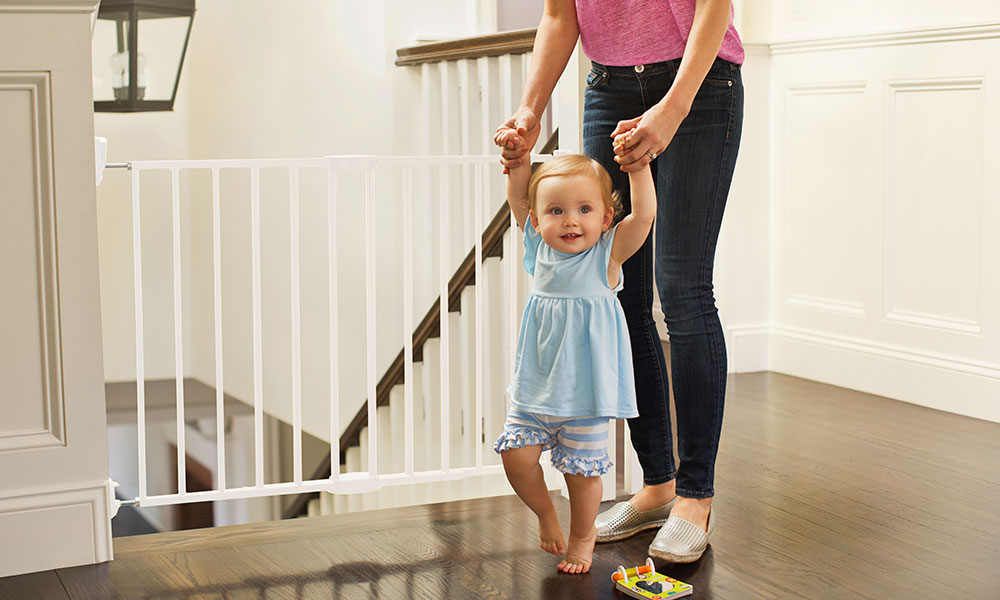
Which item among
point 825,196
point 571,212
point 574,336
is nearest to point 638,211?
point 571,212

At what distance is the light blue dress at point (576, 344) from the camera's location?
1.69m

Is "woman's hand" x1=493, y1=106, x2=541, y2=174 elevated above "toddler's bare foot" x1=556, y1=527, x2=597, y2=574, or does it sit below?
above

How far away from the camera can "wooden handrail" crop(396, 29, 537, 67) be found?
348 cm

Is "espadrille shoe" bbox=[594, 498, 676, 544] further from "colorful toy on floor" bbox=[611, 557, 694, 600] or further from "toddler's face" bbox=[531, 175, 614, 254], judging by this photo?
"toddler's face" bbox=[531, 175, 614, 254]

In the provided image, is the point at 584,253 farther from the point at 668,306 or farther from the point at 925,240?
the point at 925,240

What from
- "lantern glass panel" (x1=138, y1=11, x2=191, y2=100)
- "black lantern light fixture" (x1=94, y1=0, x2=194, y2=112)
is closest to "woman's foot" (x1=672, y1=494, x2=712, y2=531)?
"black lantern light fixture" (x1=94, y1=0, x2=194, y2=112)

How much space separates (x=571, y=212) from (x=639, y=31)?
363 millimetres

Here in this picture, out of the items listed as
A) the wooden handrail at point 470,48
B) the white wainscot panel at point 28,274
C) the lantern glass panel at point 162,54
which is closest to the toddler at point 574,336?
the white wainscot panel at point 28,274

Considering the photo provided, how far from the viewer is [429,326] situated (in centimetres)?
357

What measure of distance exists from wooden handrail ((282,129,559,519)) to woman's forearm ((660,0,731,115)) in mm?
674

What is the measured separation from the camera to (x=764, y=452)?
263 cm

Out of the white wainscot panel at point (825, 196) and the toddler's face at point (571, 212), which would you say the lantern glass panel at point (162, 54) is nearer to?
the white wainscot panel at point (825, 196)

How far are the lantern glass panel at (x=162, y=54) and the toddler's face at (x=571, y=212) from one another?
279 centimetres

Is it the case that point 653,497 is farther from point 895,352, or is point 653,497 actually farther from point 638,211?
point 895,352
